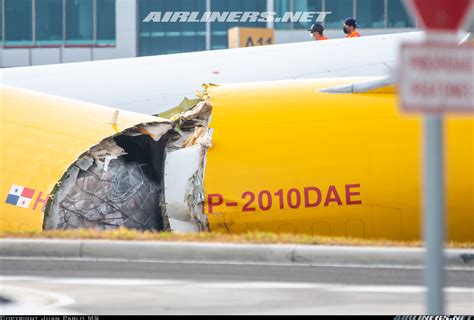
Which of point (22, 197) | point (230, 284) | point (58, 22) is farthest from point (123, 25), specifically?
point (230, 284)

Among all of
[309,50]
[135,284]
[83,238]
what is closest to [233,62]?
[309,50]

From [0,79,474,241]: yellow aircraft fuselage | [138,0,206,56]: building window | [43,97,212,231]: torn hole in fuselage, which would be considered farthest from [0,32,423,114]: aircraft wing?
[138,0,206,56]: building window

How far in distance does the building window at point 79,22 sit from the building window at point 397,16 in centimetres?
1254

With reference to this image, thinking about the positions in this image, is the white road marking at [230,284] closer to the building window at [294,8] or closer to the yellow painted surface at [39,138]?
the yellow painted surface at [39,138]

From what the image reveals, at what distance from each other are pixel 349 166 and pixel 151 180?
8.37 feet

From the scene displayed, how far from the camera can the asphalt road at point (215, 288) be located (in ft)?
24.9

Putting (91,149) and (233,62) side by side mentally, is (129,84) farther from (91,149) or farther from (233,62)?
(91,149)

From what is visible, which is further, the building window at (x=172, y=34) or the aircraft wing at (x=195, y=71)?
the building window at (x=172, y=34)

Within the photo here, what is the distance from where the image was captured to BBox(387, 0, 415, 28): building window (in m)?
43.3

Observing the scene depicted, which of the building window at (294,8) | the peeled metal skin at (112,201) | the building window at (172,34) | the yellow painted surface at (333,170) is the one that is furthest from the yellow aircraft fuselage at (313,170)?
the building window at (172,34)

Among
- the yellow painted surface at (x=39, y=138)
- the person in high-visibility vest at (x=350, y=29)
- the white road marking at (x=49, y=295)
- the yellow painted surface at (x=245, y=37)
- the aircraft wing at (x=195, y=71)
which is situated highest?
the person in high-visibility vest at (x=350, y=29)

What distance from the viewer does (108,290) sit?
8328mm

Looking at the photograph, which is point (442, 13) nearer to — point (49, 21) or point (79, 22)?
point (79, 22)

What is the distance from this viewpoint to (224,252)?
10258 millimetres
